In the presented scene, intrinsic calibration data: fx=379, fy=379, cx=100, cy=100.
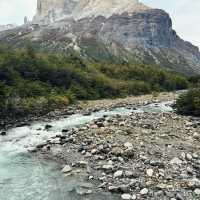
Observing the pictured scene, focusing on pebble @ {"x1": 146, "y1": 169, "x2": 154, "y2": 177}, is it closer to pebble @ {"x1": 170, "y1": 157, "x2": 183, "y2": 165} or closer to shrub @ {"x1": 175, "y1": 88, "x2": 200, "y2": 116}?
pebble @ {"x1": 170, "y1": 157, "x2": 183, "y2": 165}

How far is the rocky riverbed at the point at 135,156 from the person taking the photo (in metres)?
23.0

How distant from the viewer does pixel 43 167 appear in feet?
95.9

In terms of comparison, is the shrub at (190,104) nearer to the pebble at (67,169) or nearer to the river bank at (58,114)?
the river bank at (58,114)

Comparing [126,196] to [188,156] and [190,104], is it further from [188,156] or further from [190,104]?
[190,104]

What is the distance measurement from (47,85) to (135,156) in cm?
5535

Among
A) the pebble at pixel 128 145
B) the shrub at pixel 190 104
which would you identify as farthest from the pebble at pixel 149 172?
the shrub at pixel 190 104

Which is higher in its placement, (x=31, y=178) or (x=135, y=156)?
(x=135, y=156)

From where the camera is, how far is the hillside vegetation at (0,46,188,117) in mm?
64375

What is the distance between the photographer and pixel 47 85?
81.8 m

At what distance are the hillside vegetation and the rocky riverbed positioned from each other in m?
23.1

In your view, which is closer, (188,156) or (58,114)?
(188,156)

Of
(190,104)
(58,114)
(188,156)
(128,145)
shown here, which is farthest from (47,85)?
(188,156)

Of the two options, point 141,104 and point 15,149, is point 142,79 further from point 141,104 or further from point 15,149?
point 15,149

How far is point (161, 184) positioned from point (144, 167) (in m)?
3.30
